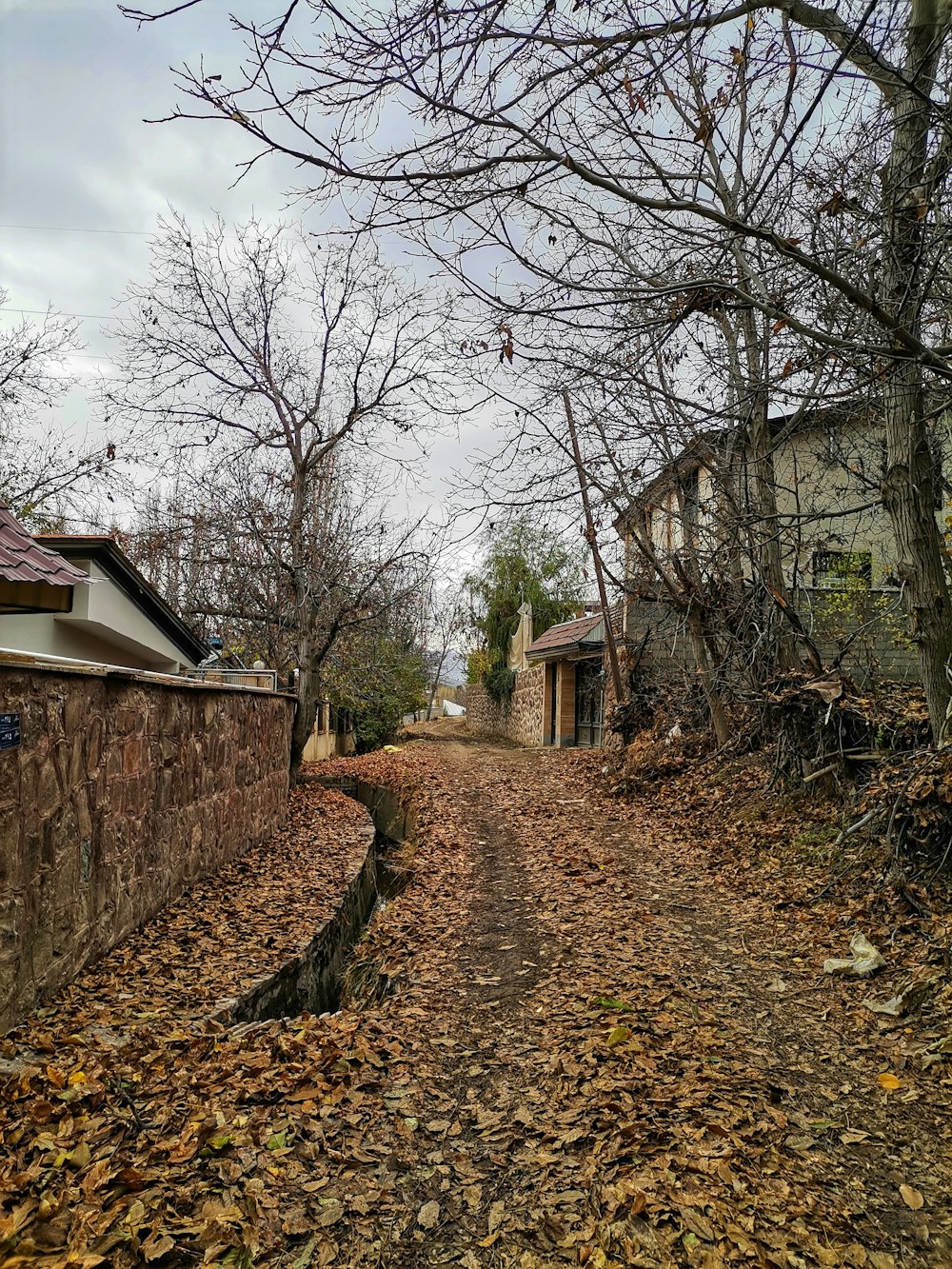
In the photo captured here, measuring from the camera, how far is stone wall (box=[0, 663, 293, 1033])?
4102 millimetres

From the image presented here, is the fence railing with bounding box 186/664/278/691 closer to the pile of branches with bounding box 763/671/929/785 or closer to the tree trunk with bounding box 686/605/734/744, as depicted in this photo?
the tree trunk with bounding box 686/605/734/744

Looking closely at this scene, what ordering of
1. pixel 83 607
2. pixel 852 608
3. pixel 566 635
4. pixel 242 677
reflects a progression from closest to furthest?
pixel 83 607
pixel 852 608
pixel 242 677
pixel 566 635

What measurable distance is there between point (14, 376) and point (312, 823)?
8.65 metres

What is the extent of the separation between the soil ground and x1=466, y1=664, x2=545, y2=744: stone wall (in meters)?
17.7

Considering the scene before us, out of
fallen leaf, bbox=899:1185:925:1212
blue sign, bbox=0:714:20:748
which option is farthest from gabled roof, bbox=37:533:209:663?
fallen leaf, bbox=899:1185:925:1212

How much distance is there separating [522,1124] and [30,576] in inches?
192

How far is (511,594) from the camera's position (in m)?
29.6

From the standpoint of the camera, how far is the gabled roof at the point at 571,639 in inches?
709

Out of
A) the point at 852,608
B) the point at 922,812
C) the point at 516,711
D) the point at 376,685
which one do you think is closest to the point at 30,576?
the point at 922,812

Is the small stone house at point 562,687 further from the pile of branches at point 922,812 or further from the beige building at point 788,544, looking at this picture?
the pile of branches at point 922,812

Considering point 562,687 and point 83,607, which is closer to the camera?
A: point 83,607

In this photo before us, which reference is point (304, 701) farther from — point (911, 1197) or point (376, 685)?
point (911, 1197)

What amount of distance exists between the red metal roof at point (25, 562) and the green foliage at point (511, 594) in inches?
764

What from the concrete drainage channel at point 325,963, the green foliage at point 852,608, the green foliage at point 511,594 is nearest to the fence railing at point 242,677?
the concrete drainage channel at point 325,963
